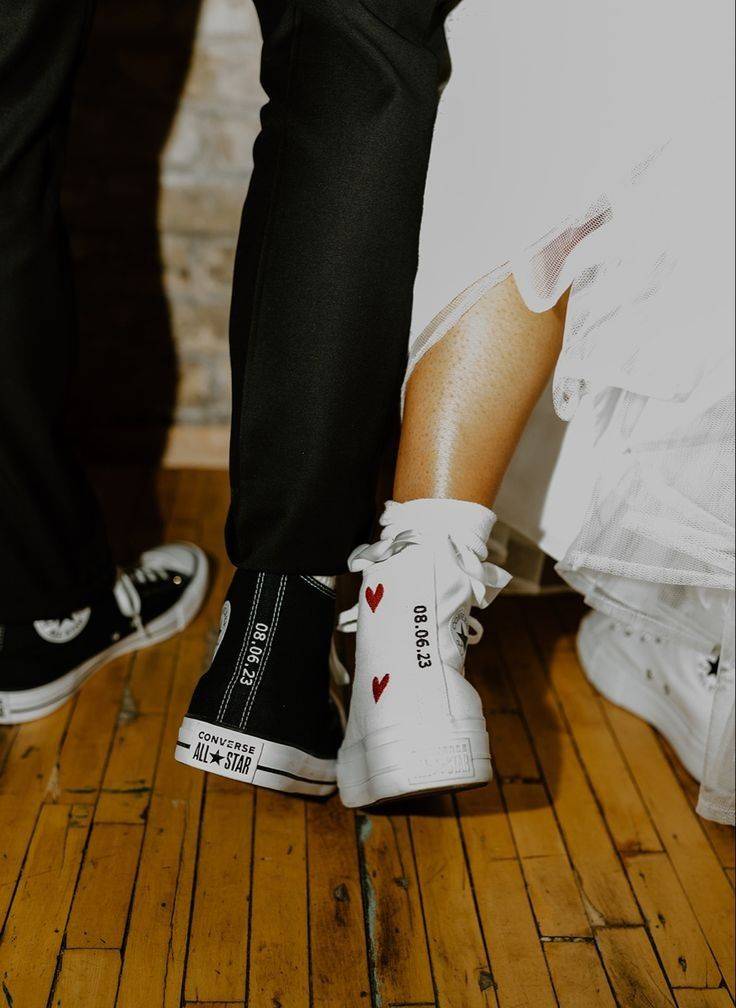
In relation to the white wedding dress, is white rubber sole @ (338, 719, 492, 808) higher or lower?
lower

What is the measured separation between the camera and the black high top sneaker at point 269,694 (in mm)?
794

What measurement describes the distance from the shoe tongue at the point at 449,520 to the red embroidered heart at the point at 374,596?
5 cm

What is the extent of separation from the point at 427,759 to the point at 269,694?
0.17 m

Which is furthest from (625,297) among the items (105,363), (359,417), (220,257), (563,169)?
(105,363)

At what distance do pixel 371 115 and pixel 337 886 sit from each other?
2.24 feet

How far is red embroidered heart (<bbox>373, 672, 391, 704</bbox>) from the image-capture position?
29.2 inches

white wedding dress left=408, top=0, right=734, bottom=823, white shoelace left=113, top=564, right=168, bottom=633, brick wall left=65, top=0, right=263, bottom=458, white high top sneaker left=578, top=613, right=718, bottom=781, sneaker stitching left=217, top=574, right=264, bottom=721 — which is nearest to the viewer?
white wedding dress left=408, top=0, right=734, bottom=823

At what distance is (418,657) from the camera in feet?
2.42

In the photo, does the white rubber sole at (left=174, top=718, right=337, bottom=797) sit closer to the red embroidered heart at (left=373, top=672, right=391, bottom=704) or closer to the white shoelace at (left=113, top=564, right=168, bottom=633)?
the red embroidered heart at (left=373, top=672, right=391, bottom=704)

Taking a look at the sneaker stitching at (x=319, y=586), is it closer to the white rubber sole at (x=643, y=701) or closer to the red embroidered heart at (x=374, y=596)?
the red embroidered heart at (x=374, y=596)

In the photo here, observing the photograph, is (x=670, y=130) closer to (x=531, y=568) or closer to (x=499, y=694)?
(x=531, y=568)

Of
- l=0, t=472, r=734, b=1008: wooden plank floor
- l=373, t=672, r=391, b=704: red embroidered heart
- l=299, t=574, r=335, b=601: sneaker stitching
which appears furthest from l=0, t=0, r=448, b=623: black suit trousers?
l=0, t=472, r=734, b=1008: wooden plank floor

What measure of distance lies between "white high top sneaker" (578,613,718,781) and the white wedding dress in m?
0.09

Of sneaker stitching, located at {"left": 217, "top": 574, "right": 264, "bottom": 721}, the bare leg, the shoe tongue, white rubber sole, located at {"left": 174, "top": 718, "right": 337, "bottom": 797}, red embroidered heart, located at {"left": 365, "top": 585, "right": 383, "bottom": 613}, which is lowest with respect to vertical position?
white rubber sole, located at {"left": 174, "top": 718, "right": 337, "bottom": 797}
